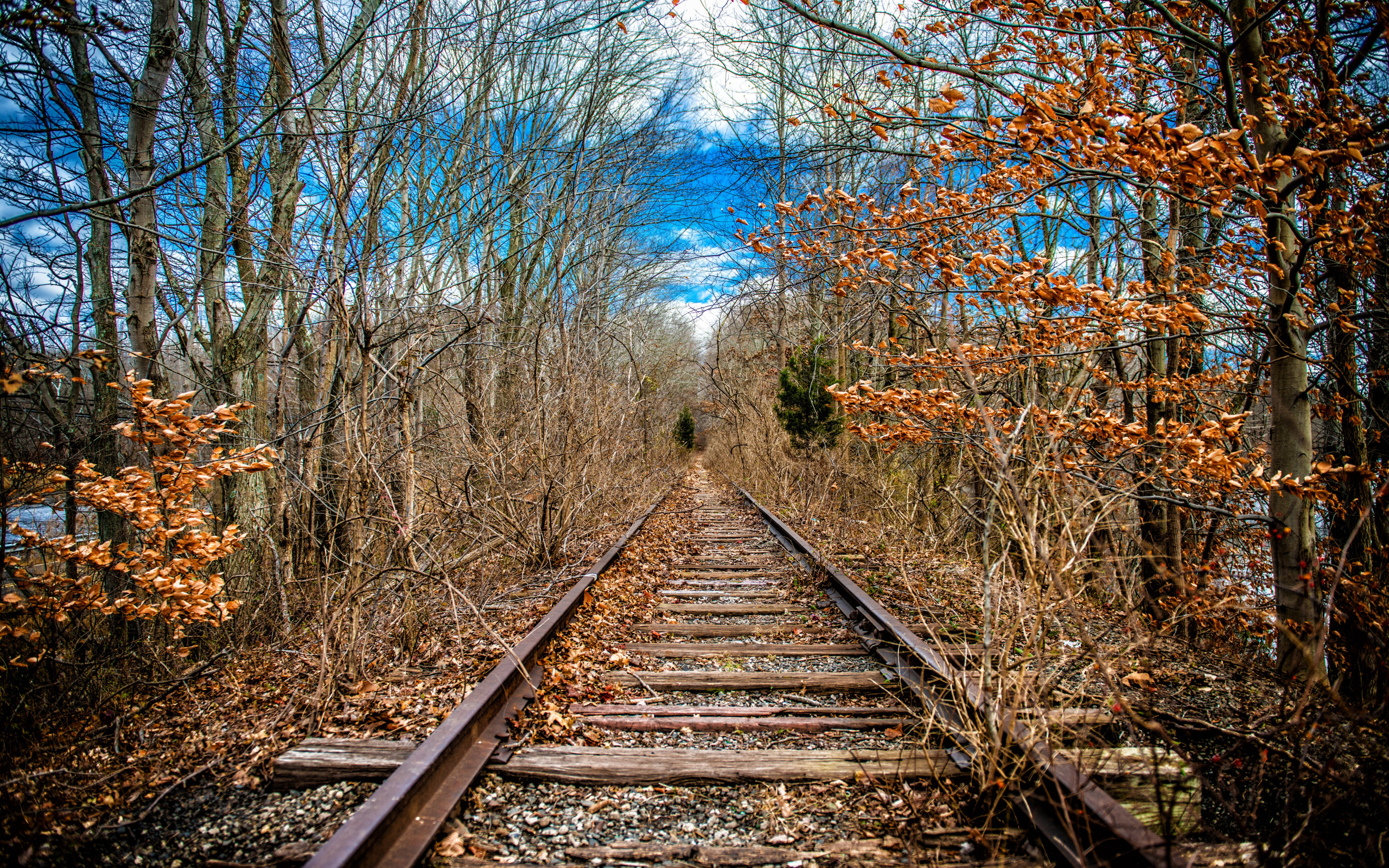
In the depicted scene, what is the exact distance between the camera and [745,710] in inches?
120

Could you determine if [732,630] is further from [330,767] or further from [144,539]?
[144,539]

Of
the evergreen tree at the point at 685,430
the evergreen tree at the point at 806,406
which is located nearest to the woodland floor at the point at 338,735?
the evergreen tree at the point at 806,406

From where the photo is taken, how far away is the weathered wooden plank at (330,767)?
2395mm

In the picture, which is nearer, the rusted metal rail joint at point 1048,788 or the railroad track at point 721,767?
the rusted metal rail joint at point 1048,788

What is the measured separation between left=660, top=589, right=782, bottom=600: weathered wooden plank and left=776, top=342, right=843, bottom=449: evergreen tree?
6784 mm

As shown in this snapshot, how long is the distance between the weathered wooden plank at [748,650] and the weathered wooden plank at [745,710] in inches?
32.2

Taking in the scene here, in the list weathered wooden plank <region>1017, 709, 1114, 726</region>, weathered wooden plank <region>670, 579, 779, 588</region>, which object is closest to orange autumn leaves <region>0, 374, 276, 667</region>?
weathered wooden plank <region>670, 579, 779, 588</region>

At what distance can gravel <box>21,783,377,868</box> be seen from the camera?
2.02 meters

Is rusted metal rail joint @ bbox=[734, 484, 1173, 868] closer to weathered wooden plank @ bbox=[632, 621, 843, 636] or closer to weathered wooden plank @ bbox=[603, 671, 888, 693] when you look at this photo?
weathered wooden plank @ bbox=[603, 671, 888, 693]

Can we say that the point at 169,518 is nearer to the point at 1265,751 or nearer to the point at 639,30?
the point at 1265,751

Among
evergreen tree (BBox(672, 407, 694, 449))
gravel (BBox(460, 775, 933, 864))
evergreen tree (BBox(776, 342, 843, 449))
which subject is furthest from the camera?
evergreen tree (BBox(672, 407, 694, 449))

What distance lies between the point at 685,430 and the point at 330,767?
116 feet

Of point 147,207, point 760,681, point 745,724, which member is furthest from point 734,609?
point 147,207

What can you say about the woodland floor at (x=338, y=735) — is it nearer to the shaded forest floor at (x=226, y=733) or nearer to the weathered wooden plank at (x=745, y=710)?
the shaded forest floor at (x=226, y=733)
